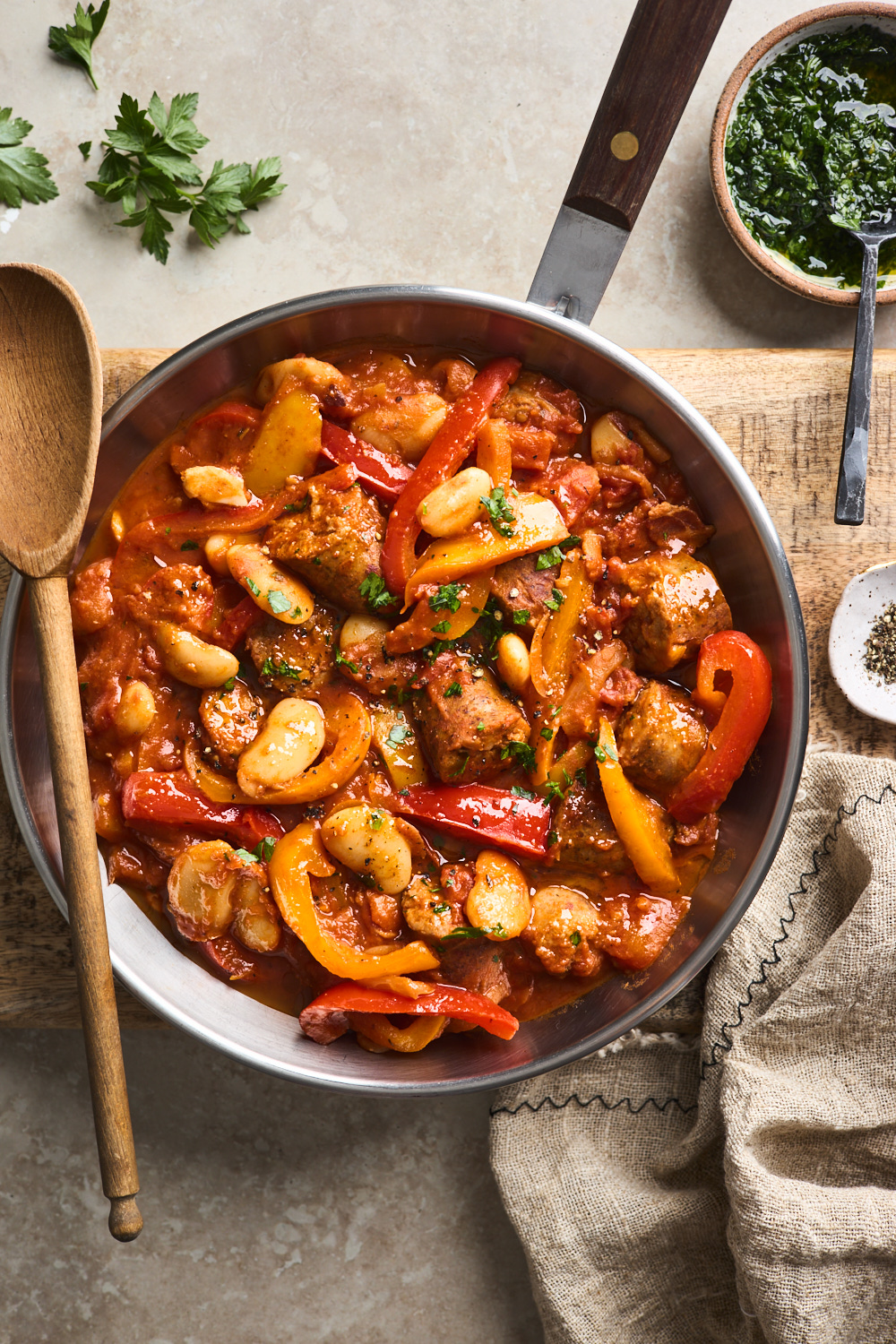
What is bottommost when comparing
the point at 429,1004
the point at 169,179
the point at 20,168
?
the point at 429,1004

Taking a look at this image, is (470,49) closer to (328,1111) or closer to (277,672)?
(277,672)

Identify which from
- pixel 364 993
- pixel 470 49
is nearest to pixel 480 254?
pixel 470 49

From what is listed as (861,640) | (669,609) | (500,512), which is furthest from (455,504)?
(861,640)

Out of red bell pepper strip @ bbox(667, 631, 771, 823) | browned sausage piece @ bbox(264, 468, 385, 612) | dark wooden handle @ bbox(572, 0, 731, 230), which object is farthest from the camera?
red bell pepper strip @ bbox(667, 631, 771, 823)

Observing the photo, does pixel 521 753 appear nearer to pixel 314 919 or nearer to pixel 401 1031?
pixel 314 919

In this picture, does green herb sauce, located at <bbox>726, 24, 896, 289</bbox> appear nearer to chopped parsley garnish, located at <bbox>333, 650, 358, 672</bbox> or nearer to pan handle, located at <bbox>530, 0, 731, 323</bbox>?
pan handle, located at <bbox>530, 0, 731, 323</bbox>

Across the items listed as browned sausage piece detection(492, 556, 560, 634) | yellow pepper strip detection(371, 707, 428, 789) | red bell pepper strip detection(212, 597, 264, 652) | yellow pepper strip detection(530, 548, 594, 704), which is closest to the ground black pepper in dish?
yellow pepper strip detection(530, 548, 594, 704)
